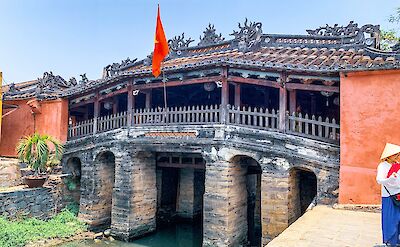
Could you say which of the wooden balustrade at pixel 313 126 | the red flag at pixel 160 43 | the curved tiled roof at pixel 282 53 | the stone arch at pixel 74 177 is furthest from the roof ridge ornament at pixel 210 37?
the stone arch at pixel 74 177

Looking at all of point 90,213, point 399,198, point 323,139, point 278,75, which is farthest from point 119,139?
point 399,198

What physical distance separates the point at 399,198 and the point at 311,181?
659cm

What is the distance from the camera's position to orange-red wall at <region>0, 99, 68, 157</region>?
15727 millimetres

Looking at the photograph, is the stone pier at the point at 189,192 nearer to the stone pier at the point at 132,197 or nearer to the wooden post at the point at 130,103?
the stone pier at the point at 132,197

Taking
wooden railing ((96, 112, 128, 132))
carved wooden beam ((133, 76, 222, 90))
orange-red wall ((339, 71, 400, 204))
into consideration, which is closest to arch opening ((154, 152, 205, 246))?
wooden railing ((96, 112, 128, 132))

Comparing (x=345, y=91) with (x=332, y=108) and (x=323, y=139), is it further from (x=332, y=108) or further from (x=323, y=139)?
(x=332, y=108)

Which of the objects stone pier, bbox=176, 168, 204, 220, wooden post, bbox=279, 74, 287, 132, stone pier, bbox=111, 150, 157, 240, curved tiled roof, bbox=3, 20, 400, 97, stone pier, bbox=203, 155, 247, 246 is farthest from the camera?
stone pier, bbox=176, 168, 204, 220

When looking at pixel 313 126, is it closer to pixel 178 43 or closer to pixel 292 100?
pixel 292 100

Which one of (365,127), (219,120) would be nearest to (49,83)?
(219,120)

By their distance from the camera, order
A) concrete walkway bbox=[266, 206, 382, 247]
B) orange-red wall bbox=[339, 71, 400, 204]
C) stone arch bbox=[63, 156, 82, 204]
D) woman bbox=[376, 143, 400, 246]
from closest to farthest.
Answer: woman bbox=[376, 143, 400, 246]
concrete walkway bbox=[266, 206, 382, 247]
orange-red wall bbox=[339, 71, 400, 204]
stone arch bbox=[63, 156, 82, 204]

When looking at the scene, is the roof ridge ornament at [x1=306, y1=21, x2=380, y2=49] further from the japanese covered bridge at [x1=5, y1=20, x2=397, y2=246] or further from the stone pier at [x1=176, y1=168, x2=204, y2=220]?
the stone pier at [x1=176, y1=168, x2=204, y2=220]

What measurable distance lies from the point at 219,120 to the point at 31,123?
420 inches

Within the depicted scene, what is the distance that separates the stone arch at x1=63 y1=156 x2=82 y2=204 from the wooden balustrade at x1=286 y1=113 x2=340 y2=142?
10.2 metres

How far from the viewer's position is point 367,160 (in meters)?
8.10
